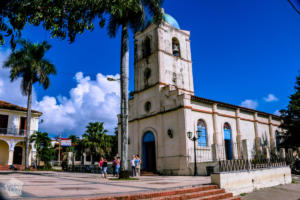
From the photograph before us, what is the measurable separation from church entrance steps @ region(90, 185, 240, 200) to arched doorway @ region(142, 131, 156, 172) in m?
12.4

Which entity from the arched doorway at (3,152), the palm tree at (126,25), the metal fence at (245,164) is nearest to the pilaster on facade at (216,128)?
the metal fence at (245,164)

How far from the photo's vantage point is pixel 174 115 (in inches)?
791

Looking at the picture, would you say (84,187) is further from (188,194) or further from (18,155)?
(18,155)

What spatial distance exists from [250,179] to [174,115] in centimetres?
933

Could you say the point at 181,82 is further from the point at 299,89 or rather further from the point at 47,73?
the point at 47,73

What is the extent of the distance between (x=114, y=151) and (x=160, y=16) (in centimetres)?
3518

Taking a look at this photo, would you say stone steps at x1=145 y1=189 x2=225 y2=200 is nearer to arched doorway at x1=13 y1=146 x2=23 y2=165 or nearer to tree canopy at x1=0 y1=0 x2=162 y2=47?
tree canopy at x1=0 y1=0 x2=162 y2=47

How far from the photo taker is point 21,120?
34625 mm

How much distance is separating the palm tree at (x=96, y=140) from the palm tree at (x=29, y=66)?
1294 centimetres

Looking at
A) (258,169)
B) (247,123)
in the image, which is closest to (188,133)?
(258,169)

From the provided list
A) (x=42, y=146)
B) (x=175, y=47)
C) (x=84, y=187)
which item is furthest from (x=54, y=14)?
(x=42, y=146)

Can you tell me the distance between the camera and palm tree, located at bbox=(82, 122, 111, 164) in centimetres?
3947

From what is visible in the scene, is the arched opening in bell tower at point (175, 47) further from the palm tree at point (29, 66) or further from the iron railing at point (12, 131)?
the iron railing at point (12, 131)

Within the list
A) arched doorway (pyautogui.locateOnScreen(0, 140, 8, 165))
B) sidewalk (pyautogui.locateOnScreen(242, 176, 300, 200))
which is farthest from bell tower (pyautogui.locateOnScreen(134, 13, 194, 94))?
arched doorway (pyautogui.locateOnScreen(0, 140, 8, 165))
